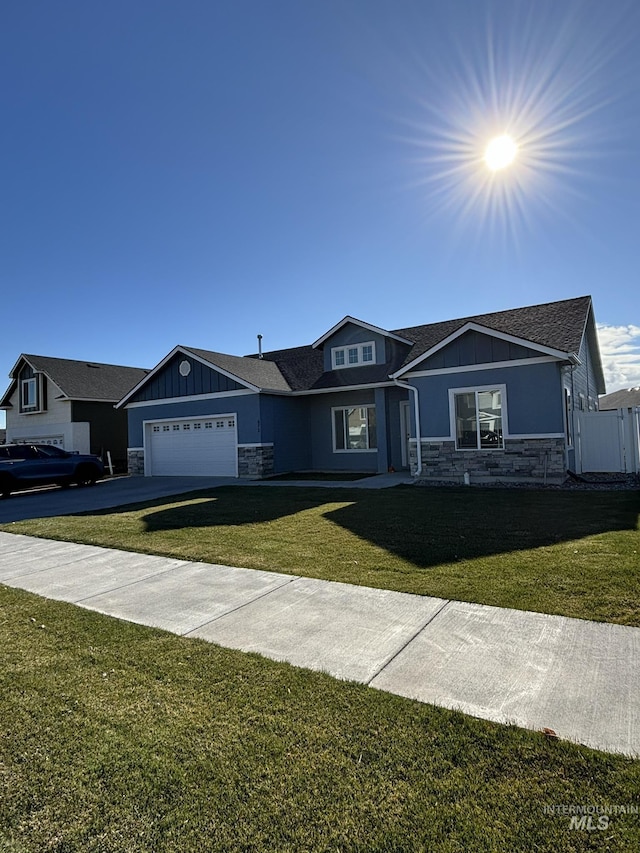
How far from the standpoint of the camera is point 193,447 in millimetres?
18844

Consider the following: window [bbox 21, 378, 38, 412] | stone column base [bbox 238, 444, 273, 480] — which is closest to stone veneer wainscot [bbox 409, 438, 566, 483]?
stone column base [bbox 238, 444, 273, 480]

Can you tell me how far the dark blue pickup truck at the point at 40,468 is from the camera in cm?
1566

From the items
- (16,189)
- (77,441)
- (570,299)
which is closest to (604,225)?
(570,299)

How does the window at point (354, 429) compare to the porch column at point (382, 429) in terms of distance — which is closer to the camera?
the porch column at point (382, 429)

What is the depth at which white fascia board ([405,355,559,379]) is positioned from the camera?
12.2 meters

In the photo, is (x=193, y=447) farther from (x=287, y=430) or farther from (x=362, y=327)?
(x=362, y=327)

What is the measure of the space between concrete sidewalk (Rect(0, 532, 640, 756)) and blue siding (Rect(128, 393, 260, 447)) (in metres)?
11.3

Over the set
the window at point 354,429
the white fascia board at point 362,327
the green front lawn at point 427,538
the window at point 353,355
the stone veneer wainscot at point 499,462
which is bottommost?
the green front lawn at point 427,538

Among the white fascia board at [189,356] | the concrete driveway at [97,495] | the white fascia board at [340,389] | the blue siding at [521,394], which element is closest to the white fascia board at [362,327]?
the white fascia board at [340,389]

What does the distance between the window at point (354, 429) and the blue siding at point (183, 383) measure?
4.01m

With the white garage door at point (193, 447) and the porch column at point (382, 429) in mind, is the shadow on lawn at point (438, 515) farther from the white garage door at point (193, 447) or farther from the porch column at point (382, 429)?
the white garage door at point (193, 447)

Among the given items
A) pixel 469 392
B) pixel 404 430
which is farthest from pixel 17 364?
pixel 469 392

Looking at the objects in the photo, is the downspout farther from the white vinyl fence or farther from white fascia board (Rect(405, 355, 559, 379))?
the white vinyl fence

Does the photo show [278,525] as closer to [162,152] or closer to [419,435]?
Result: [419,435]
